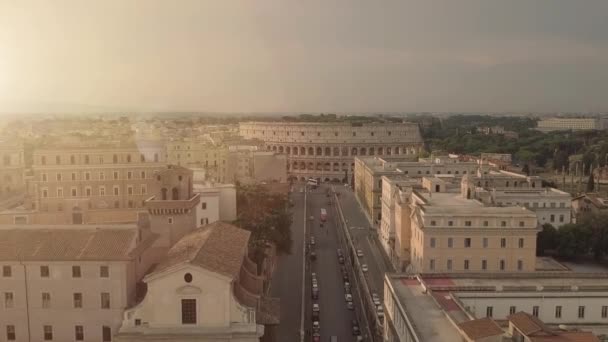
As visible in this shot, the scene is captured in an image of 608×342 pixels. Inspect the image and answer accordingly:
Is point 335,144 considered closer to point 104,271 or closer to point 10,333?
point 104,271

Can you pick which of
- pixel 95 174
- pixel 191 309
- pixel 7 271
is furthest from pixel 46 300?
pixel 95 174

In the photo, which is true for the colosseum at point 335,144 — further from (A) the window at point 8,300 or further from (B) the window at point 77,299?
(A) the window at point 8,300

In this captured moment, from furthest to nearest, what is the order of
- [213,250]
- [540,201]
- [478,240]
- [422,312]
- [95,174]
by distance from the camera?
1. [95,174]
2. [540,201]
3. [478,240]
4. [422,312]
5. [213,250]

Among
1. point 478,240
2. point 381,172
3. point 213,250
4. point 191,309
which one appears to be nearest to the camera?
point 191,309

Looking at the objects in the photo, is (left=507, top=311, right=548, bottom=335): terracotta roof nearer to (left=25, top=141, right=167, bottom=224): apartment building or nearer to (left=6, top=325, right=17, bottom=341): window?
(left=6, top=325, right=17, bottom=341): window

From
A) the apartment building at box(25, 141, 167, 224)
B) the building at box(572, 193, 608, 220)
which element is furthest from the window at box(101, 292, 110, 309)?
the building at box(572, 193, 608, 220)

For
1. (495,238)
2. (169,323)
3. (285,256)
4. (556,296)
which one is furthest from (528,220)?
(169,323)

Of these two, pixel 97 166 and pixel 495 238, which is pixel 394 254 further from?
pixel 97 166
